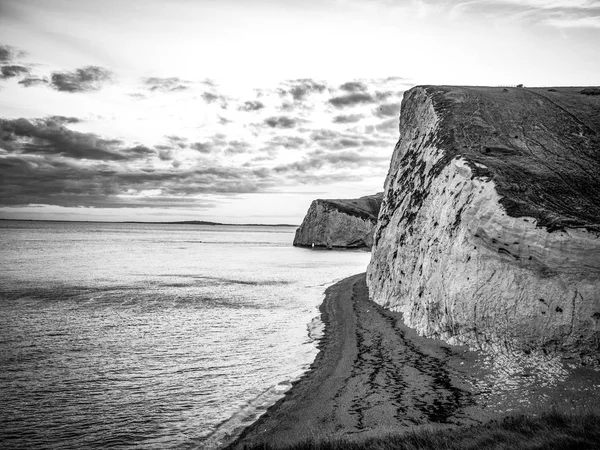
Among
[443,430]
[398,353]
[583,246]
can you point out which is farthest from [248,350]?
[583,246]

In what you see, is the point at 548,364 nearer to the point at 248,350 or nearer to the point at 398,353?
the point at 398,353

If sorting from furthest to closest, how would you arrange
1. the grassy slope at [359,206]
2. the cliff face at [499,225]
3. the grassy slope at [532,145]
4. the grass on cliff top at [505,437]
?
the grassy slope at [359,206], the grassy slope at [532,145], the cliff face at [499,225], the grass on cliff top at [505,437]

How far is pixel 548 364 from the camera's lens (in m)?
13.8

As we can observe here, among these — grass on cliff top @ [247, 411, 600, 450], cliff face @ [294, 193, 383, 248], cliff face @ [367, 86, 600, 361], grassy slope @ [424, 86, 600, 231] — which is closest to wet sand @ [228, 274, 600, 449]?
grass on cliff top @ [247, 411, 600, 450]

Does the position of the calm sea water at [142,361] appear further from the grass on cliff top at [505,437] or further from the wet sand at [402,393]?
the grass on cliff top at [505,437]

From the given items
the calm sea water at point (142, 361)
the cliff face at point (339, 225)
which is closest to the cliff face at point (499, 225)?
the calm sea water at point (142, 361)

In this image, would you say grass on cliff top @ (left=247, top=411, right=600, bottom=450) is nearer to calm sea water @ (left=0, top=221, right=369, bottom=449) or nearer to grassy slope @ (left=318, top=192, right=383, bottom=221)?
calm sea water @ (left=0, top=221, right=369, bottom=449)

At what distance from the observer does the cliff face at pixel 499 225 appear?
14.4 m

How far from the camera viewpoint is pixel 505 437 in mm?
8594

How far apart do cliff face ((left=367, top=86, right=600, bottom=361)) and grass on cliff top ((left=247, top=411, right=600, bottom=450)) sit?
18.3ft

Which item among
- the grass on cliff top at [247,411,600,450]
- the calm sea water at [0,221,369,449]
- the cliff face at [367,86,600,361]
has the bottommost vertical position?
the calm sea water at [0,221,369,449]

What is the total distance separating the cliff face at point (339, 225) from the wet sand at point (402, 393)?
98.0 m

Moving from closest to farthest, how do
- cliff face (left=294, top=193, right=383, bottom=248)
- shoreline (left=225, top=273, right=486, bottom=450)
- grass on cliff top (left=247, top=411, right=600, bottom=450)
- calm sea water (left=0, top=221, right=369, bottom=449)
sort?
1. grass on cliff top (left=247, top=411, right=600, bottom=450)
2. shoreline (left=225, top=273, right=486, bottom=450)
3. calm sea water (left=0, top=221, right=369, bottom=449)
4. cliff face (left=294, top=193, right=383, bottom=248)

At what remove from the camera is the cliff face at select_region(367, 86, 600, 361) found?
565 inches
